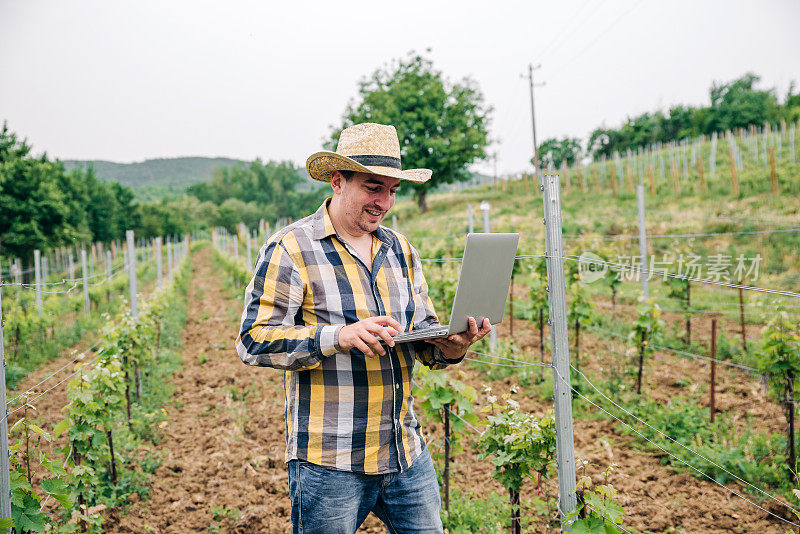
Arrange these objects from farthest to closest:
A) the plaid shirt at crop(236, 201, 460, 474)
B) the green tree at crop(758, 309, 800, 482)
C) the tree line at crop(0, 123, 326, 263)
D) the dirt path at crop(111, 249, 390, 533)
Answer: the tree line at crop(0, 123, 326, 263) < the green tree at crop(758, 309, 800, 482) < the dirt path at crop(111, 249, 390, 533) < the plaid shirt at crop(236, 201, 460, 474)

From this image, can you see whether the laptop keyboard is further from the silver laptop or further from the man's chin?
the man's chin

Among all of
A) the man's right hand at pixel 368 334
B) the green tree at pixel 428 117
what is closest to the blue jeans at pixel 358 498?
the man's right hand at pixel 368 334

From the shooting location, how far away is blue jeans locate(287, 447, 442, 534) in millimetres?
1714

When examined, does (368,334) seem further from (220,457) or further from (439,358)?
(220,457)

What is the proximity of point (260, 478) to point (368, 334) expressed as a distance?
300 cm

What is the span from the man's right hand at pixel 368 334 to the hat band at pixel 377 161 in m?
0.59

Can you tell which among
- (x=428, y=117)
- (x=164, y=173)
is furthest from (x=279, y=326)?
(x=164, y=173)

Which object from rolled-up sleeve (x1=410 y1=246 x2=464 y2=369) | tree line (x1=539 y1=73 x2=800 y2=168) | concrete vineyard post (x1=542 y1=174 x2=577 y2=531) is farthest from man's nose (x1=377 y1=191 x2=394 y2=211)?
tree line (x1=539 y1=73 x2=800 y2=168)

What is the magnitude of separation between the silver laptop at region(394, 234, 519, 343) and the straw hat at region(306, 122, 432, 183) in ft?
1.34

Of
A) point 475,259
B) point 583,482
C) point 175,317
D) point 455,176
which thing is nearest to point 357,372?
point 475,259

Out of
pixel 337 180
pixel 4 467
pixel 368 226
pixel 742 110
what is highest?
pixel 742 110

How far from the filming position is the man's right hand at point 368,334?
60.5 inches

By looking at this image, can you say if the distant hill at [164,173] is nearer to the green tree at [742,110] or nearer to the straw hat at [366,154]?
the green tree at [742,110]

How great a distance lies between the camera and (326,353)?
5.25 ft
